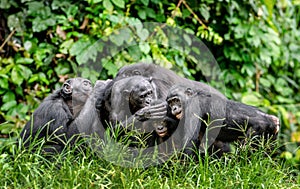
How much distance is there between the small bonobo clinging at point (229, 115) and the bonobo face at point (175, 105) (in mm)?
33

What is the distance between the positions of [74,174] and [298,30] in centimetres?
528

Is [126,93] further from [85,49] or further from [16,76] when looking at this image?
[16,76]

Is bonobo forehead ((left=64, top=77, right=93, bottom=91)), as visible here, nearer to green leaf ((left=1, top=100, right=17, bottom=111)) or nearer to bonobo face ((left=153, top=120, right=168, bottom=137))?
bonobo face ((left=153, top=120, right=168, bottom=137))

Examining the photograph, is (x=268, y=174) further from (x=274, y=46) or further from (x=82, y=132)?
(x=274, y=46)

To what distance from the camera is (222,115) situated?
3354 mm

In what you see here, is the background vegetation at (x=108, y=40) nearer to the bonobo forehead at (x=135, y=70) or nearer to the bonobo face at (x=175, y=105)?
the bonobo forehead at (x=135, y=70)

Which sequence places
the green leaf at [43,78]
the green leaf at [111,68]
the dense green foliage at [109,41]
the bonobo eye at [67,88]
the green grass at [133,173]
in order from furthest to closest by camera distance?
the green leaf at [43,78], the dense green foliage at [109,41], the green leaf at [111,68], the bonobo eye at [67,88], the green grass at [133,173]

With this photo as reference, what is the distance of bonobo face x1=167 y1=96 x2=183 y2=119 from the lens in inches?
126

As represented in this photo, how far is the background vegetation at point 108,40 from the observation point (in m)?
5.46

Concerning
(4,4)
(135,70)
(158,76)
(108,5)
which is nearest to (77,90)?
(135,70)

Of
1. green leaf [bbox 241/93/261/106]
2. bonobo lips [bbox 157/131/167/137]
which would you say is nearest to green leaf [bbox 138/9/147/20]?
green leaf [bbox 241/93/261/106]

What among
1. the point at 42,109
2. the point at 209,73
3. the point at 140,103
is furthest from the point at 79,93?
the point at 209,73

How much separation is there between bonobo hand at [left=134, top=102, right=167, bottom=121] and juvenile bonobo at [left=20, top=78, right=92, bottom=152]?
0.52 m

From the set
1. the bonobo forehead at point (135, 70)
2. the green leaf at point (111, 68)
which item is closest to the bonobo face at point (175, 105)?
the bonobo forehead at point (135, 70)
